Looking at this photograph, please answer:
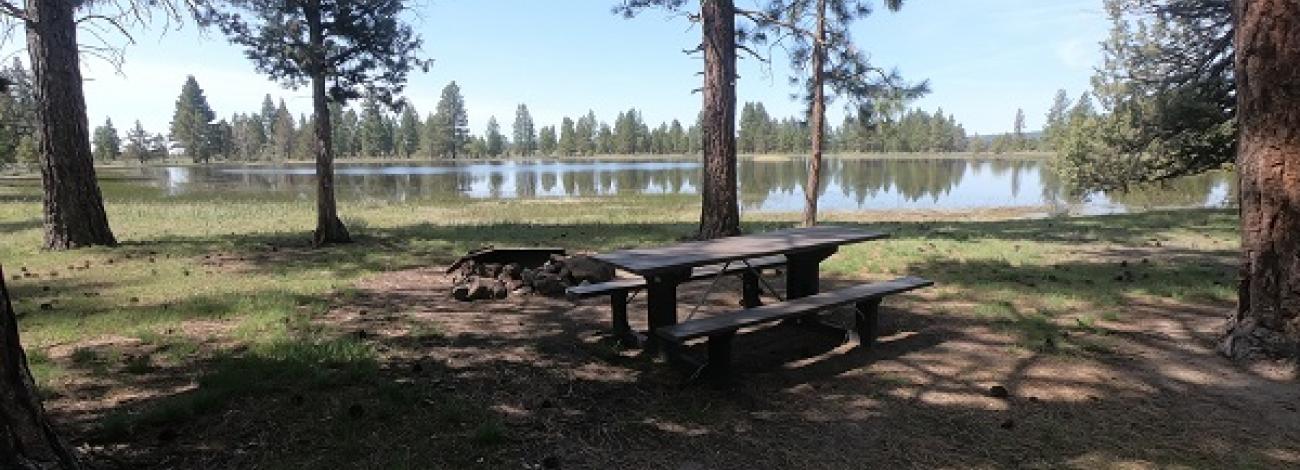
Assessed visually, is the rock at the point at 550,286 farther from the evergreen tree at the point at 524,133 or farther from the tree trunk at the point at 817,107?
the evergreen tree at the point at 524,133

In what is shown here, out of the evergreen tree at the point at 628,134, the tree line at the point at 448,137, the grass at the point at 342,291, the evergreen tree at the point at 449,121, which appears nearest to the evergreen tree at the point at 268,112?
the tree line at the point at 448,137

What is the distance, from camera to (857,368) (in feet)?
16.1

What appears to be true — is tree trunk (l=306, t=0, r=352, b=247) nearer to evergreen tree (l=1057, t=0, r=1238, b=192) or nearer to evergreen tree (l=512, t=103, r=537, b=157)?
evergreen tree (l=1057, t=0, r=1238, b=192)

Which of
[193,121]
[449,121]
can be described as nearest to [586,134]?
[449,121]

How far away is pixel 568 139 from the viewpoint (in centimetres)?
14900

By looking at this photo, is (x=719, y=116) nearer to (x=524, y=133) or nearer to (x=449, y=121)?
(x=449, y=121)

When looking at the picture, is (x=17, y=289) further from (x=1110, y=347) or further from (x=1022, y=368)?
(x=1110, y=347)

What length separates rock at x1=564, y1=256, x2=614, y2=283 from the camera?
23.9 ft

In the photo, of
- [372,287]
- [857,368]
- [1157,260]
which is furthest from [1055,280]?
[372,287]

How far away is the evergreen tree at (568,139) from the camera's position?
488ft

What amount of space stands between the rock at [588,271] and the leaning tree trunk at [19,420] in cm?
484

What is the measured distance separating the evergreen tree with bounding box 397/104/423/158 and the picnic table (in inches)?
4973

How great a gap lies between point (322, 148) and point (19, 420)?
9.92 metres

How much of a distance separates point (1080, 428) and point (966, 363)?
1.14 metres
